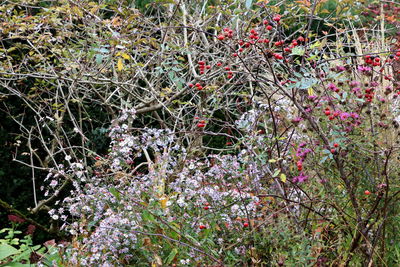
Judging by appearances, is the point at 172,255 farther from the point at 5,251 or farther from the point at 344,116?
the point at 5,251

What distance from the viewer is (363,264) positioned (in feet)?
9.56

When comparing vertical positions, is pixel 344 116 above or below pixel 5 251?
above

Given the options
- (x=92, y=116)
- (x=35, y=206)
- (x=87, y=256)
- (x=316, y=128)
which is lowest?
(x=35, y=206)

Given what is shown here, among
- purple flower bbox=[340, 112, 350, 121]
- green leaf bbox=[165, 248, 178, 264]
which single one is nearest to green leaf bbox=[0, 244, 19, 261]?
green leaf bbox=[165, 248, 178, 264]

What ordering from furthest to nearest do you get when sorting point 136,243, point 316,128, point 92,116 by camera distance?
point 92,116 < point 136,243 < point 316,128

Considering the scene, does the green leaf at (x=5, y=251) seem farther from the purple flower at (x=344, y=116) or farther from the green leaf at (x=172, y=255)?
the purple flower at (x=344, y=116)

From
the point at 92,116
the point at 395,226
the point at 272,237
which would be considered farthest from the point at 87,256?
the point at 92,116

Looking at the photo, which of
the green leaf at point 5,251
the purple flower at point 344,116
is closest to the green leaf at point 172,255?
the purple flower at point 344,116

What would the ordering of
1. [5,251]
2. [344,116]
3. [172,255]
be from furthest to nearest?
[5,251], [172,255], [344,116]

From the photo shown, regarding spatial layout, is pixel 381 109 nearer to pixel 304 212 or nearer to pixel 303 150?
pixel 303 150

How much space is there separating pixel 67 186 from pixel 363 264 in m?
3.60

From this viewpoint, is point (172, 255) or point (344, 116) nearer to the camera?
→ point (344, 116)

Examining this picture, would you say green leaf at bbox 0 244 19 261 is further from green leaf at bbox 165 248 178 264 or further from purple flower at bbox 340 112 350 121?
purple flower at bbox 340 112 350 121

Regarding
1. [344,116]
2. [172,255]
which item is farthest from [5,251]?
[344,116]
